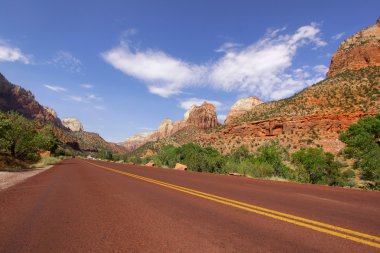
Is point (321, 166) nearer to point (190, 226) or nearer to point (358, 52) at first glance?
point (190, 226)

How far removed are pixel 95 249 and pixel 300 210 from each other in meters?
4.52

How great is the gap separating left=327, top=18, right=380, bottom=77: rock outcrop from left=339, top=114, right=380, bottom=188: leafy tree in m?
37.2

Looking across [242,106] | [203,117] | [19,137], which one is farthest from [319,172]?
[203,117]

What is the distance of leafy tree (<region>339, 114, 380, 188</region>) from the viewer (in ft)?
59.2

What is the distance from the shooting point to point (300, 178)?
816 inches

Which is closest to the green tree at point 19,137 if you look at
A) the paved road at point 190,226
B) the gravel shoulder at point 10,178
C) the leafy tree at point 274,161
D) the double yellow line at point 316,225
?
the gravel shoulder at point 10,178

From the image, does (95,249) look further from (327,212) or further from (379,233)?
(327,212)

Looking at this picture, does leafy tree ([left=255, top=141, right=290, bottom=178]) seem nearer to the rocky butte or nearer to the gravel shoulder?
the gravel shoulder

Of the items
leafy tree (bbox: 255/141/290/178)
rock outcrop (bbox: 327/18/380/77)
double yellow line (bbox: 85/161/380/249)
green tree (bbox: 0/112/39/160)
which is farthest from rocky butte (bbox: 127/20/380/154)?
double yellow line (bbox: 85/161/380/249)

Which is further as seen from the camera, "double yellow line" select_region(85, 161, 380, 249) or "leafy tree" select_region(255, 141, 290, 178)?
"leafy tree" select_region(255, 141, 290, 178)

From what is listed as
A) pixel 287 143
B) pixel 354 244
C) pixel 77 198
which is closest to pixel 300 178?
pixel 77 198

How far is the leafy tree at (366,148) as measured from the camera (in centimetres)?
1803

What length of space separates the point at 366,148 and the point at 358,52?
51947 mm

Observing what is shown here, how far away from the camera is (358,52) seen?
67.8m
